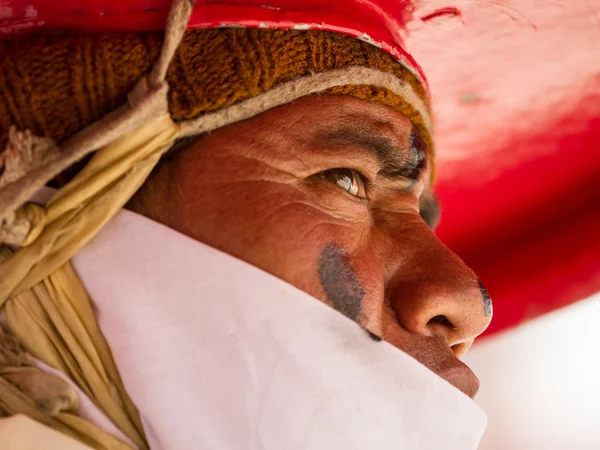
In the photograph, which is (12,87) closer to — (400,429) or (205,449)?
(205,449)

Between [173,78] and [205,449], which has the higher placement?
[173,78]

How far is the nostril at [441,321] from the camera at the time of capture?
99cm

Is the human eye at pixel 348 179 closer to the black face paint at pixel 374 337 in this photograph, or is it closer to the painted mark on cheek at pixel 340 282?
the painted mark on cheek at pixel 340 282

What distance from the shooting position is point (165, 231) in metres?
0.81

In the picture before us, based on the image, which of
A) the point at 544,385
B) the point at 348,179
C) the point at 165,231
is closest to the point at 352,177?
the point at 348,179

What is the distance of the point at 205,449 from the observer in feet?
2.58

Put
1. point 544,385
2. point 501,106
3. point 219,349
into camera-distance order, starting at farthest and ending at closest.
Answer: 1. point 544,385
2. point 501,106
3. point 219,349

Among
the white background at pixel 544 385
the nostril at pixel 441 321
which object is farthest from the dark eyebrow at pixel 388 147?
the white background at pixel 544 385

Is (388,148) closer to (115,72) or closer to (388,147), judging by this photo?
(388,147)

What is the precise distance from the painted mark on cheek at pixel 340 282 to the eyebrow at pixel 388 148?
165 mm

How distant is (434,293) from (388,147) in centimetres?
23

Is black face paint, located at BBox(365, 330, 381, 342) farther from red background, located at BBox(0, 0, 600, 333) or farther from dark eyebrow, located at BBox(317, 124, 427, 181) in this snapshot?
red background, located at BBox(0, 0, 600, 333)

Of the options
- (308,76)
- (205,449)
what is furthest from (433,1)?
(205,449)

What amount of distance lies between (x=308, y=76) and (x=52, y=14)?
0.33 m
